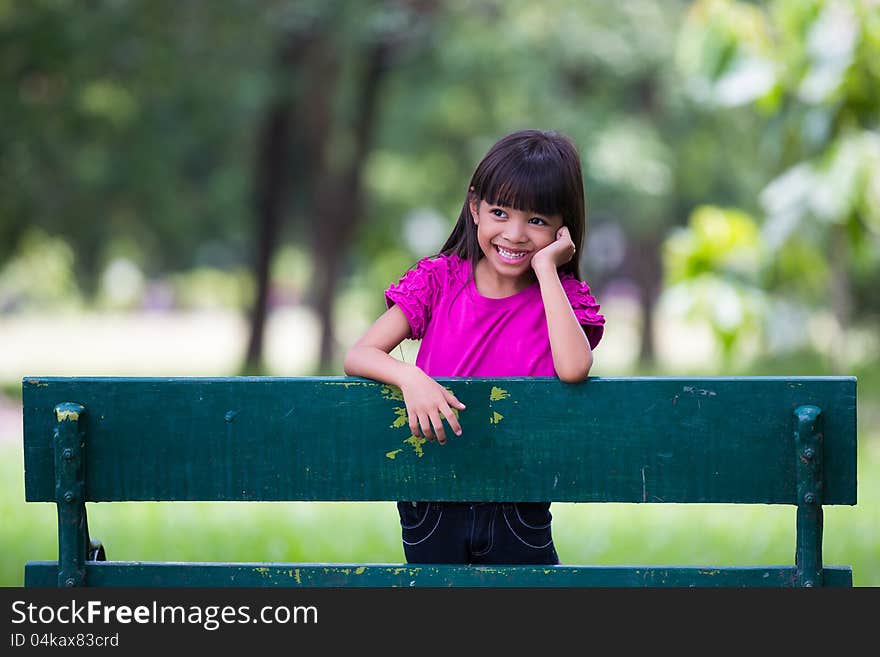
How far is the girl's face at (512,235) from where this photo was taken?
3.32 m

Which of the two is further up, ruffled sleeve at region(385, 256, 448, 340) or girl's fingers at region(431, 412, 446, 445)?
ruffled sleeve at region(385, 256, 448, 340)

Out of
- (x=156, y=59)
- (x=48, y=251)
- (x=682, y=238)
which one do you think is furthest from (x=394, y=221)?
(x=682, y=238)

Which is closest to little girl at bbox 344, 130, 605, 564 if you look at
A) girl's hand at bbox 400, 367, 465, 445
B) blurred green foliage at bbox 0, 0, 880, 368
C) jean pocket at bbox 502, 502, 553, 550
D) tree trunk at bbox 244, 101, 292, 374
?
jean pocket at bbox 502, 502, 553, 550

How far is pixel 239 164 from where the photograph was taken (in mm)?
30781

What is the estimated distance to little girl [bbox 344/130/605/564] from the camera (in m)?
3.21

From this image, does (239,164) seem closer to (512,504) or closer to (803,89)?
(803,89)

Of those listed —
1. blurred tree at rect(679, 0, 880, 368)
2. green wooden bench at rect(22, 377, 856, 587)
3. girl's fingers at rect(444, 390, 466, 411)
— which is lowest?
green wooden bench at rect(22, 377, 856, 587)

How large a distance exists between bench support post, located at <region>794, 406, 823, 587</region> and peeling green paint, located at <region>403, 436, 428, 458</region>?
2.67ft

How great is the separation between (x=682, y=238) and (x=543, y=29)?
9469 mm

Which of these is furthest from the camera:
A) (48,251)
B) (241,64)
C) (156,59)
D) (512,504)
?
(48,251)

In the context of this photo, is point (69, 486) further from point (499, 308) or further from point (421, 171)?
point (421, 171)

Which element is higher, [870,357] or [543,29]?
[543,29]

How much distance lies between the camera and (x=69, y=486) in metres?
2.97

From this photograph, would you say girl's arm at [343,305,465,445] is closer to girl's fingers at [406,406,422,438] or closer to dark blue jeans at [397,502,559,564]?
girl's fingers at [406,406,422,438]
